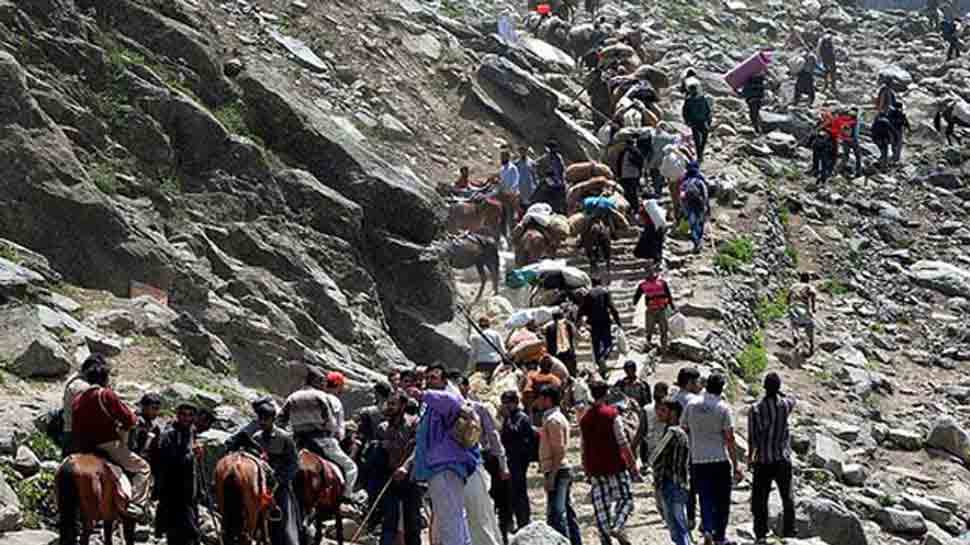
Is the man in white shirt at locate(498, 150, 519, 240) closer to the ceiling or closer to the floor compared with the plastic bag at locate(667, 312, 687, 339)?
closer to the ceiling

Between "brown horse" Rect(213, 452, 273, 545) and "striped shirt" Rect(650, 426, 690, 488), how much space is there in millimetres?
3144

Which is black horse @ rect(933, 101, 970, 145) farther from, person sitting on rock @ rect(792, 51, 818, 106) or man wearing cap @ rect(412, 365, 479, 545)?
man wearing cap @ rect(412, 365, 479, 545)

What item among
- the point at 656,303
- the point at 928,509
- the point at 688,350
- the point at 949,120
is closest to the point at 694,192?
the point at 688,350

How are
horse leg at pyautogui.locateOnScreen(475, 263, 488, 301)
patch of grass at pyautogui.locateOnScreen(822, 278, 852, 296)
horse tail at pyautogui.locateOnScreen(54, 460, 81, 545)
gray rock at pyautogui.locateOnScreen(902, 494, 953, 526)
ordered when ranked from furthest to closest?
1. patch of grass at pyautogui.locateOnScreen(822, 278, 852, 296)
2. horse leg at pyautogui.locateOnScreen(475, 263, 488, 301)
3. gray rock at pyautogui.locateOnScreen(902, 494, 953, 526)
4. horse tail at pyautogui.locateOnScreen(54, 460, 81, 545)

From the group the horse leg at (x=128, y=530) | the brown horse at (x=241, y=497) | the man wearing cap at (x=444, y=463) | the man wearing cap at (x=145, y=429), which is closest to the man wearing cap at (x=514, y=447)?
the man wearing cap at (x=444, y=463)

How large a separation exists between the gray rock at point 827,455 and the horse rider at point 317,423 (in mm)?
7712

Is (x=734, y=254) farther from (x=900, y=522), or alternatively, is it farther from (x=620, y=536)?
(x=620, y=536)

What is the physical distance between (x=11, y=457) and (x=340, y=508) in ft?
7.69

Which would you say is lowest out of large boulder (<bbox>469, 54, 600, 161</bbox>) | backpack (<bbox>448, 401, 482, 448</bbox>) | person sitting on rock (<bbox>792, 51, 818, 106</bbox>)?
backpack (<bbox>448, 401, 482, 448</bbox>)

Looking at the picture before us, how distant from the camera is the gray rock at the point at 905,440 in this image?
22188 millimetres

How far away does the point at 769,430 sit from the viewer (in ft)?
45.5

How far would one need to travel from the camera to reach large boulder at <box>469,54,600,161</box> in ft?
99.3

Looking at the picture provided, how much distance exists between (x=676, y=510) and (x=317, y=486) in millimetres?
2694

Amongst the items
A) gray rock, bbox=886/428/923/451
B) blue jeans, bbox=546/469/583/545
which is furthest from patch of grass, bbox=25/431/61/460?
gray rock, bbox=886/428/923/451
